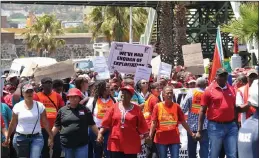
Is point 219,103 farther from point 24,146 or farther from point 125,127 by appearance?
point 24,146

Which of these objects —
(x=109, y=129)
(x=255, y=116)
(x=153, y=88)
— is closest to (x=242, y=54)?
(x=153, y=88)

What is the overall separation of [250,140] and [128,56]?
11382mm

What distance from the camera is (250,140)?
7.27 meters

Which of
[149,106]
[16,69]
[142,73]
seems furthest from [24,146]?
[16,69]

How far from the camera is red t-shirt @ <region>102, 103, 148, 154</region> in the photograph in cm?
1098

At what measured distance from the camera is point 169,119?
12055 millimetres

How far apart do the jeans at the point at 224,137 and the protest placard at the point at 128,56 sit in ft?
22.6

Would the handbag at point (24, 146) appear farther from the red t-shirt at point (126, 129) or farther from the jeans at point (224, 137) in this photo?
the jeans at point (224, 137)

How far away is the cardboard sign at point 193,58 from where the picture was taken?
20878mm

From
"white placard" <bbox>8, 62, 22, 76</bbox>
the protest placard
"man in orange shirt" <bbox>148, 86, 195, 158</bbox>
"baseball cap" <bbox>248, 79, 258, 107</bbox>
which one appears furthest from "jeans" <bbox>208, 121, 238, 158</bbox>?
"white placard" <bbox>8, 62, 22, 76</bbox>

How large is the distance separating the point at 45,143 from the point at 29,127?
1.48 m

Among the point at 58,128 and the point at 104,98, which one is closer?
the point at 58,128

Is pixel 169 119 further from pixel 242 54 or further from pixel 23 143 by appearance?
pixel 242 54

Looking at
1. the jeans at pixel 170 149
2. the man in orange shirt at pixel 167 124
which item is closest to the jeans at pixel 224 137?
the man in orange shirt at pixel 167 124
